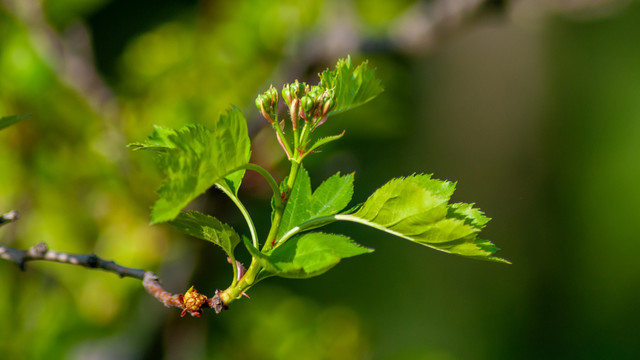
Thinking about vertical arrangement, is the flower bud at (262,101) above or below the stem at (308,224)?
above

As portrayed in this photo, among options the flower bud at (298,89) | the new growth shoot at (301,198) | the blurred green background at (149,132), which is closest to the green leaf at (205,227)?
the new growth shoot at (301,198)

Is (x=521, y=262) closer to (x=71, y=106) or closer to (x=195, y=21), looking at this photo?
(x=195, y=21)

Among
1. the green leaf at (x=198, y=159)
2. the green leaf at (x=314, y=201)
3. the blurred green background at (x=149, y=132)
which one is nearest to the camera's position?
the green leaf at (x=198, y=159)

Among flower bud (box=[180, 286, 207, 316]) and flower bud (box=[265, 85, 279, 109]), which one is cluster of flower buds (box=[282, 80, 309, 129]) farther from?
flower bud (box=[180, 286, 207, 316])

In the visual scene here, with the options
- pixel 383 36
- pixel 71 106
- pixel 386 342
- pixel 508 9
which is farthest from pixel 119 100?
pixel 386 342

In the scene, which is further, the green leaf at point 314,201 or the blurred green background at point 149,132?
the blurred green background at point 149,132

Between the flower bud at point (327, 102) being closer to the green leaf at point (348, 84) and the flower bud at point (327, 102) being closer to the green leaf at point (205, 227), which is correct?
the green leaf at point (348, 84)
